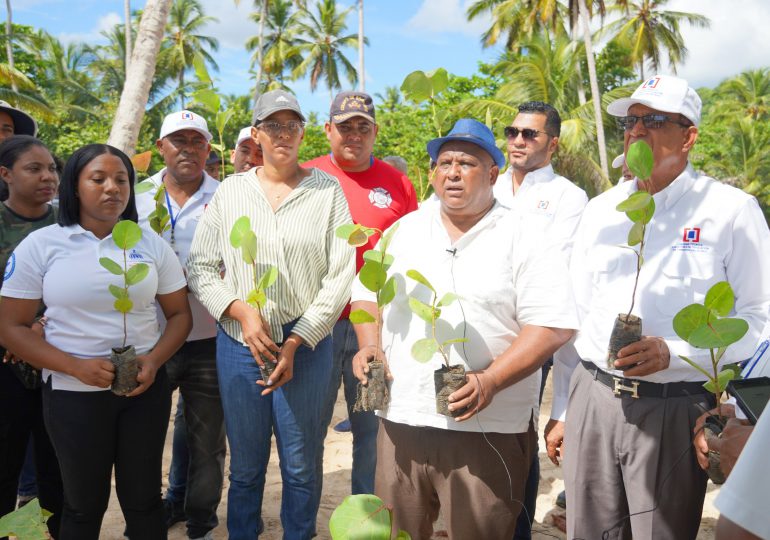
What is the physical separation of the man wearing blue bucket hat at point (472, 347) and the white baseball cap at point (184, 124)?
5.39 ft

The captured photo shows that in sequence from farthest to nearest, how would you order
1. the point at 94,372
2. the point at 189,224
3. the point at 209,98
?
the point at 189,224
the point at 209,98
the point at 94,372

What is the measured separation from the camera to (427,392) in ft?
7.30

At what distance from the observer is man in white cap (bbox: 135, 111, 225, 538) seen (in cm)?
317

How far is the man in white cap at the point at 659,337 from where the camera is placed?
212 centimetres

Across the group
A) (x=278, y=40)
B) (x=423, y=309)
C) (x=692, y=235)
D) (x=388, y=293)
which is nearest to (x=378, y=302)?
(x=388, y=293)

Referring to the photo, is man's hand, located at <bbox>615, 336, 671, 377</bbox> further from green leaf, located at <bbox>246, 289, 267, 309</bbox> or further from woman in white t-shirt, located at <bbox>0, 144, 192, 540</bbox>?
woman in white t-shirt, located at <bbox>0, 144, 192, 540</bbox>

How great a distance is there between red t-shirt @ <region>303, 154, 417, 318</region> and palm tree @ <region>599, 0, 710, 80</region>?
26.3m

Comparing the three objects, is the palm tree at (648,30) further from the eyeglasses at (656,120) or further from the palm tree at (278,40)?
the eyeglasses at (656,120)

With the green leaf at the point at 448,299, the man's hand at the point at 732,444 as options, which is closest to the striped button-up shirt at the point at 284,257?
the green leaf at the point at 448,299

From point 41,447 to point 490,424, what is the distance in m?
2.16

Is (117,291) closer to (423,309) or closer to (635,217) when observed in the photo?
(423,309)

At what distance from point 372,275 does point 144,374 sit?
1094mm

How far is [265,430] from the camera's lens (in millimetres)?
2764

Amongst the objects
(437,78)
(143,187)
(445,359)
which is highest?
(437,78)
